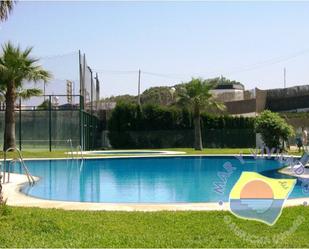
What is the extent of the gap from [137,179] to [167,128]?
1886cm

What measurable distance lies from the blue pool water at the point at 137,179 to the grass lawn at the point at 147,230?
418 centimetres

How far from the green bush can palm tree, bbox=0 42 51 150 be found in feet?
32.0

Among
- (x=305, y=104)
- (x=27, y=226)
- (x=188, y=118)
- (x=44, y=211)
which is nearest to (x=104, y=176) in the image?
(x=44, y=211)

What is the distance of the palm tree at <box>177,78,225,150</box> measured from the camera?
106ft

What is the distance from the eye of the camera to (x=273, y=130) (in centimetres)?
2342

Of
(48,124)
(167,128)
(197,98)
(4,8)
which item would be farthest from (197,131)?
(4,8)

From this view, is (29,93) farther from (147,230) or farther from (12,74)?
(147,230)

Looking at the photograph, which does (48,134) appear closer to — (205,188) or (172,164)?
(172,164)

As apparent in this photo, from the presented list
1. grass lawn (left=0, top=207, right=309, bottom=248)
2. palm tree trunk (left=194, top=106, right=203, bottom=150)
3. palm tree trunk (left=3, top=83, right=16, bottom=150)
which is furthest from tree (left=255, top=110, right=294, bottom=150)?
grass lawn (left=0, top=207, right=309, bottom=248)

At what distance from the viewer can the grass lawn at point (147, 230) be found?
6.04 metres

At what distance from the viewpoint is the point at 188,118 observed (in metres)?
36.0

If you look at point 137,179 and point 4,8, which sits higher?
point 4,8

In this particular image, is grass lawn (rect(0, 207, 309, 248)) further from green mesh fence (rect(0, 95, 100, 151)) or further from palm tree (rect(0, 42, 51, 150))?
green mesh fence (rect(0, 95, 100, 151))

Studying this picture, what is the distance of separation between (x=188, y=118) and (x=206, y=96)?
3740 millimetres
